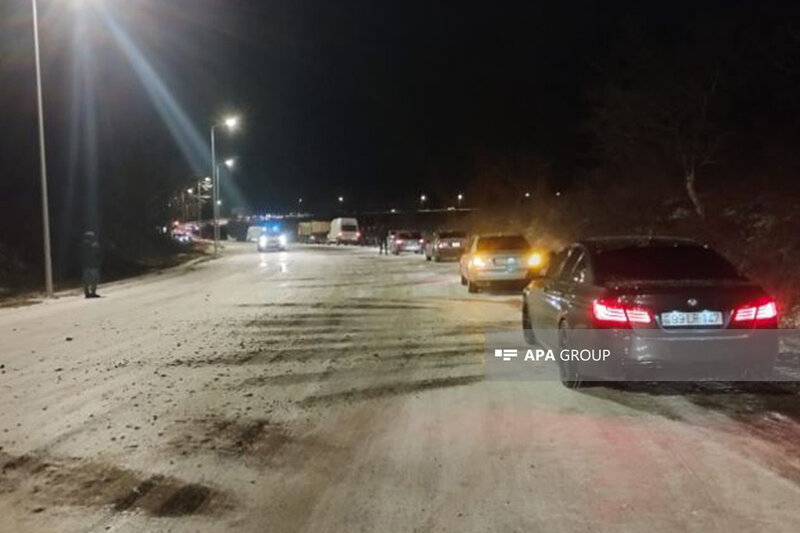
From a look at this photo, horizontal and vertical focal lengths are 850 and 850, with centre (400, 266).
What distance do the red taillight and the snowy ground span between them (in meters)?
0.80

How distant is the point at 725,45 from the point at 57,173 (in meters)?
→ 30.4

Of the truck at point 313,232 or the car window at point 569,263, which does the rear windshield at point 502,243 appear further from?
the truck at point 313,232

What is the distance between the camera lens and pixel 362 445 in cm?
686

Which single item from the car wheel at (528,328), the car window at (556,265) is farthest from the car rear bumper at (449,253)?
the car window at (556,265)

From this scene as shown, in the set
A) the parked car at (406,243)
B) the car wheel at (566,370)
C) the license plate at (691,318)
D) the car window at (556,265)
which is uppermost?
the car window at (556,265)

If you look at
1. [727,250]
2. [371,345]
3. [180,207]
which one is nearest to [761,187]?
[727,250]

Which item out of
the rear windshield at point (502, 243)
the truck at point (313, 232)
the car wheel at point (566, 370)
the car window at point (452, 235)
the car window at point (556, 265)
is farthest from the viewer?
the truck at point (313, 232)

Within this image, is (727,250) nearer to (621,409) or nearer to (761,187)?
(761,187)

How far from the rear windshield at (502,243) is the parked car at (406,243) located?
2697cm

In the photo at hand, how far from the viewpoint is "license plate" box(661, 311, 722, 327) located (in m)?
7.89

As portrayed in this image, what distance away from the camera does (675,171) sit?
37094 mm

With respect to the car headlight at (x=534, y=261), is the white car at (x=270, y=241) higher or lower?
lower

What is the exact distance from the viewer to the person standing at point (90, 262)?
70.4ft

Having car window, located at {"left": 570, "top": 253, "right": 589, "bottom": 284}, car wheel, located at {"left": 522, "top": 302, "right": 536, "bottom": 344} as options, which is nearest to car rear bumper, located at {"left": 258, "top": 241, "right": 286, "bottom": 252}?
car wheel, located at {"left": 522, "top": 302, "right": 536, "bottom": 344}
